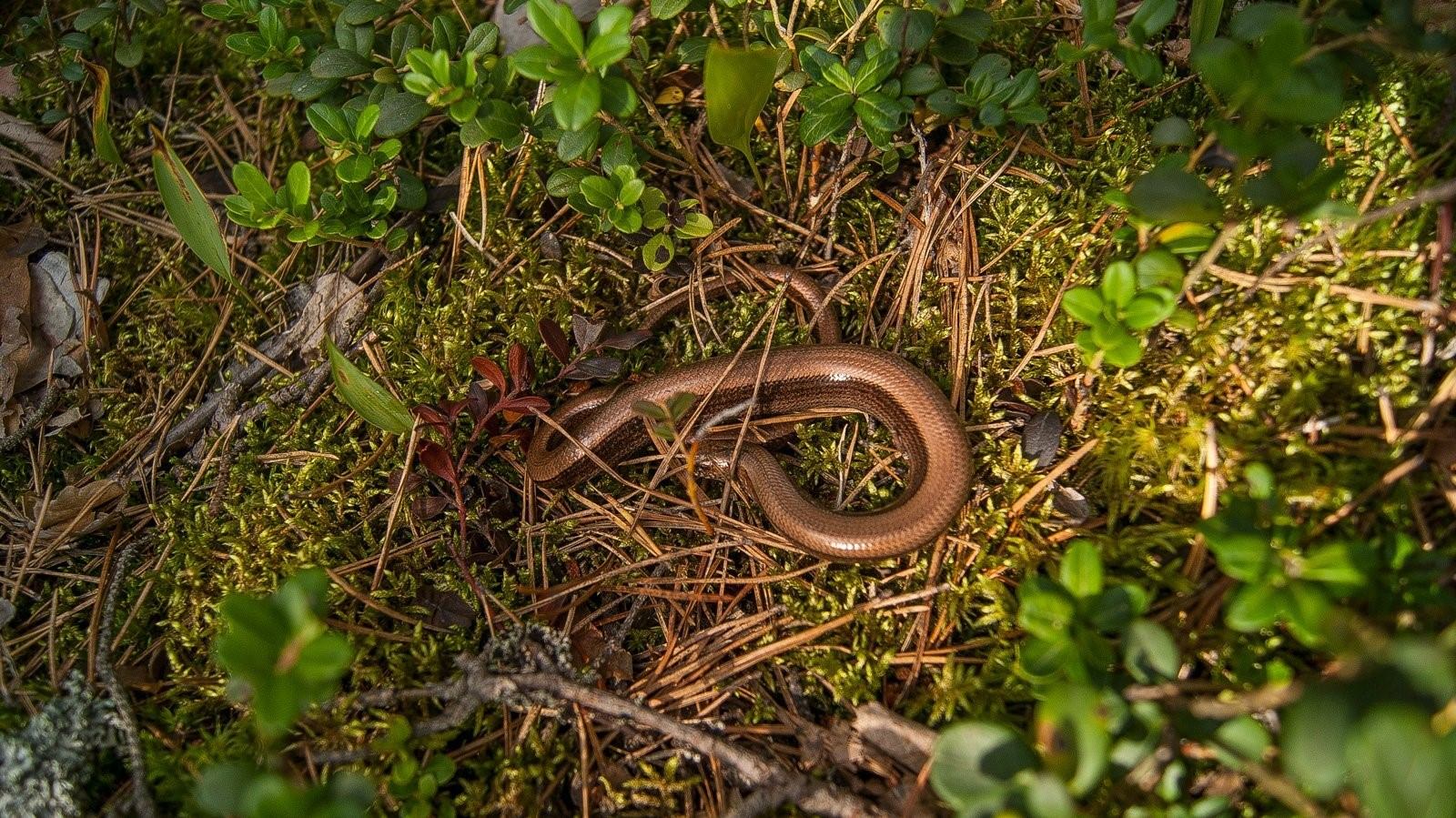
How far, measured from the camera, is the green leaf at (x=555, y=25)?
240 cm

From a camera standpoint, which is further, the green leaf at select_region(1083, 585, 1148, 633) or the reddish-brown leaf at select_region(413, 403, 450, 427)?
the reddish-brown leaf at select_region(413, 403, 450, 427)

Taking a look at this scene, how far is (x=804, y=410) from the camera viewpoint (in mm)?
3291

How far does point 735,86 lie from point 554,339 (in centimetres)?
117

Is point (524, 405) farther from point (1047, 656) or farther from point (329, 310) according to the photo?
point (1047, 656)

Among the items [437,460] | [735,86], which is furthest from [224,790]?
[735,86]

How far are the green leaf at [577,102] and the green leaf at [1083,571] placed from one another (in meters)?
1.86

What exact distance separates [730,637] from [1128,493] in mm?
1422

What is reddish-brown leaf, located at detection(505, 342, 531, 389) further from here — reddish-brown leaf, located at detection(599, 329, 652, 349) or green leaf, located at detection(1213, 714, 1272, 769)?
green leaf, located at detection(1213, 714, 1272, 769)

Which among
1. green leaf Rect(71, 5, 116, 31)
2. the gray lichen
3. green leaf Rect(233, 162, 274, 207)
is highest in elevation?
green leaf Rect(71, 5, 116, 31)

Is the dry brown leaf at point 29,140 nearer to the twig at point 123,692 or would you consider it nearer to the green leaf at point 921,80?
the twig at point 123,692

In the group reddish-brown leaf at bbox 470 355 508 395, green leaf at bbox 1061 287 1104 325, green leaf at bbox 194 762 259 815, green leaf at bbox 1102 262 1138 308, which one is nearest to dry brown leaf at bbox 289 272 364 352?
reddish-brown leaf at bbox 470 355 508 395

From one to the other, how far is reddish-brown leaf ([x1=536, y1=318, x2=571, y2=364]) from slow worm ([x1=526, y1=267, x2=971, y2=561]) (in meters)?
0.20

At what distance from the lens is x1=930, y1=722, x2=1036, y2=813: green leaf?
6.54 feet

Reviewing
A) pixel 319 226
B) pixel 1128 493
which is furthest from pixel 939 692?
pixel 319 226
